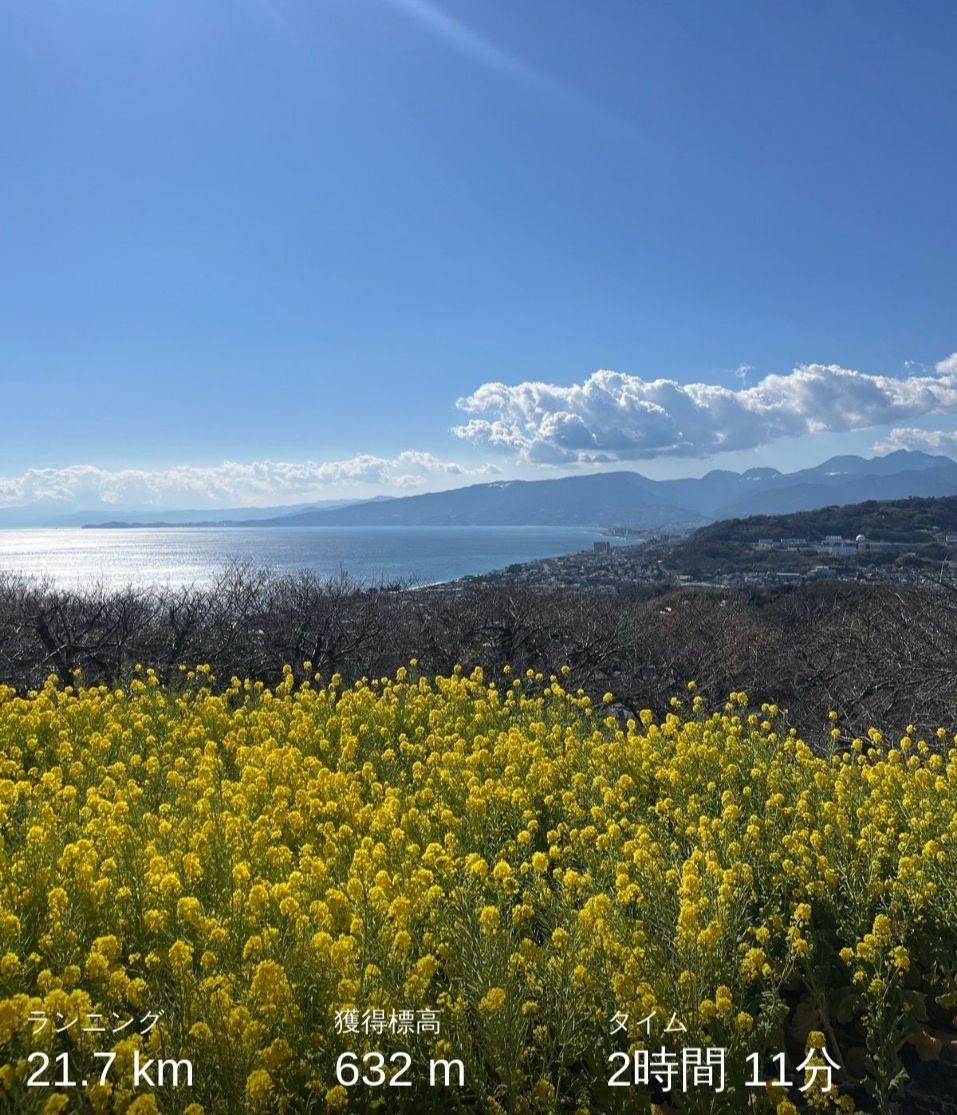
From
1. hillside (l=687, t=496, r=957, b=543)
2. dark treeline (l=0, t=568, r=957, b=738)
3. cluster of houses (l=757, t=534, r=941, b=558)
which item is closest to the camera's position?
dark treeline (l=0, t=568, r=957, b=738)

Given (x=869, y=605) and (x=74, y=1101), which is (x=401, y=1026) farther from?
(x=869, y=605)

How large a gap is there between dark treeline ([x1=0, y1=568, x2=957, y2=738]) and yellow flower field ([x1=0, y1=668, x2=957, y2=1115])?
8.26m

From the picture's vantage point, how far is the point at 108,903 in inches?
151

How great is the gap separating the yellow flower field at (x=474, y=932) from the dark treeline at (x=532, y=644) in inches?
325

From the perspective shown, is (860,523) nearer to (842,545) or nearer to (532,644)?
(842,545)

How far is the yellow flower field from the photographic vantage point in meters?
2.93

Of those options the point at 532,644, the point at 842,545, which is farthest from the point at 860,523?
the point at 532,644

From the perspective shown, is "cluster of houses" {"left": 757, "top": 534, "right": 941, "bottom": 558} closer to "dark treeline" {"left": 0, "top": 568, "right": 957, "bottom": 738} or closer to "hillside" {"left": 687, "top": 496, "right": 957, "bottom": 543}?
"hillside" {"left": 687, "top": 496, "right": 957, "bottom": 543}

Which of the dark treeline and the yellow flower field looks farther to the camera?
the dark treeline

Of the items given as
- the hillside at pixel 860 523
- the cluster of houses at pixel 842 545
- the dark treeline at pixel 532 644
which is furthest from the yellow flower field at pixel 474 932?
the hillside at pixel 860 523

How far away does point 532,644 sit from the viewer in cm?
1864

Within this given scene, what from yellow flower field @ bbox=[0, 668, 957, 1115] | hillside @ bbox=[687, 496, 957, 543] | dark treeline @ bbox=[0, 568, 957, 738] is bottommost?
dark treeline @ bbox=[0, 568, 957, 738]

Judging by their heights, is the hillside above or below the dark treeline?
above


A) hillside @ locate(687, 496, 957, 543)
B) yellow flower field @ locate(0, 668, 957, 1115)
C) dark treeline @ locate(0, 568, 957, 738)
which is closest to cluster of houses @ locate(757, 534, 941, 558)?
hillside @ locate(687, 496, 957, 543)
